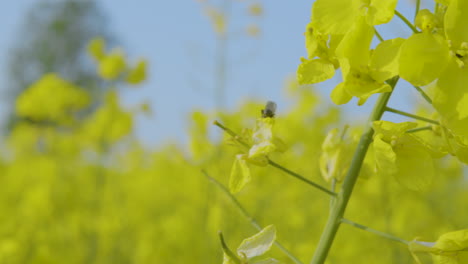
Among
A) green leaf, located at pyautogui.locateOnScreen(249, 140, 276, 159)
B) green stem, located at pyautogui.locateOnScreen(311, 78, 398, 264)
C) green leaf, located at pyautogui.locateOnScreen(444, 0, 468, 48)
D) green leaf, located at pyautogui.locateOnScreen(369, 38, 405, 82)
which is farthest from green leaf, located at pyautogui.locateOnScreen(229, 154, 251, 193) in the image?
green leaf, located at pyautogui.locateOnScreen(444, 0, 468, 48)

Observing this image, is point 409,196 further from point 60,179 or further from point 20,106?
point 20,106

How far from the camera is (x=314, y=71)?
80cm

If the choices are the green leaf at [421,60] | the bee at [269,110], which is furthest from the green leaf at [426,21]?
the bee at [269,110]

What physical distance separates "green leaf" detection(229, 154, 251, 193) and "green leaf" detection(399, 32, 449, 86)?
27 centimetres

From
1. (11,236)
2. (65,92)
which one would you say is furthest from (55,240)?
(65,92)

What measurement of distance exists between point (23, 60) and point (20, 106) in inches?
848

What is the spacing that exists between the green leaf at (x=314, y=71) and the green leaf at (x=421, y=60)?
4.4 inches

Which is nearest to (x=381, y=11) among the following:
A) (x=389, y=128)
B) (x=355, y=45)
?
(x=355, y=45)

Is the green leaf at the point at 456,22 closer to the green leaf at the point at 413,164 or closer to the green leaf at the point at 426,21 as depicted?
the green leaf at the point at 426,21

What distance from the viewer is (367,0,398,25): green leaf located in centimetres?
72

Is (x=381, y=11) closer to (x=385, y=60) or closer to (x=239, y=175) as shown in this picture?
(x=385, y=60)

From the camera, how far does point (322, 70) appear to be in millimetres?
797

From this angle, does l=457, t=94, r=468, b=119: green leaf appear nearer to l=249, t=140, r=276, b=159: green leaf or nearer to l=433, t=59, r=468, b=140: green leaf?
l=433, t=59, r=468, b=140: green leaf

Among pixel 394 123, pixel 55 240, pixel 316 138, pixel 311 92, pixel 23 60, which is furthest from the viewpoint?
pixel 23 60
